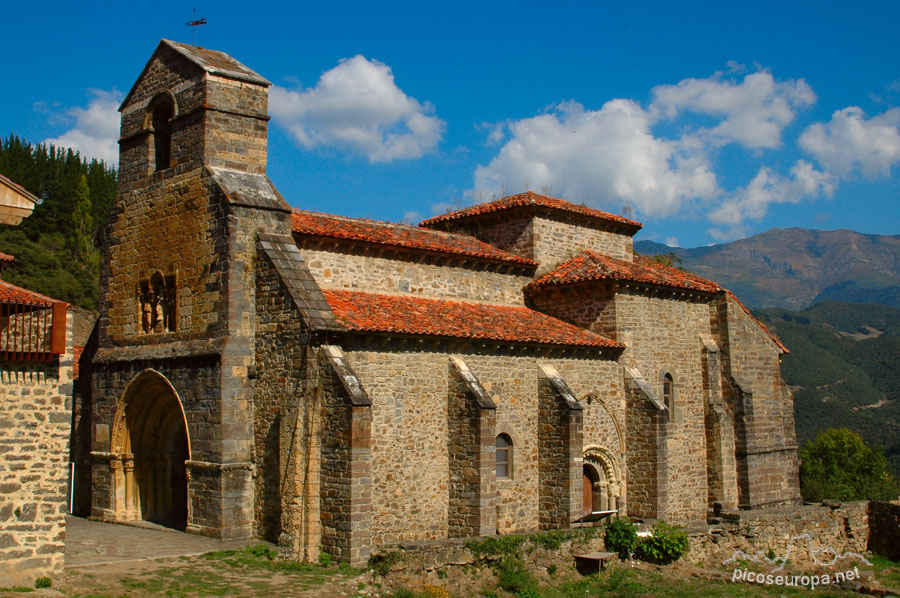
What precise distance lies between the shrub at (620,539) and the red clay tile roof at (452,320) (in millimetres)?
4710

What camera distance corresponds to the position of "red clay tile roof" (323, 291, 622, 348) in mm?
18078

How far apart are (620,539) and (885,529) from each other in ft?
38.0

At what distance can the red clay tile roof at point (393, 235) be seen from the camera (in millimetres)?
19750

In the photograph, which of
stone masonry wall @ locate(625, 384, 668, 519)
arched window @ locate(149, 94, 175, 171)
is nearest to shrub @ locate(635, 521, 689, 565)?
stone masonry wall @ locate(625, 384, 668, 519)

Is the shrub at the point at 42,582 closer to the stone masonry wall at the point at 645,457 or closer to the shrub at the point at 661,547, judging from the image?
the shrub at the point at 661,547

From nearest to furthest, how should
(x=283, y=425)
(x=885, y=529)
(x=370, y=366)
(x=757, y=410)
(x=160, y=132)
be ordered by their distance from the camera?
1. (x=283, y=425)
2. (x=370, y=366)
3. (x=160, y=132)
4. (x=885, y=529)
5. (x=757, y=410)

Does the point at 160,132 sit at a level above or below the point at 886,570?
above

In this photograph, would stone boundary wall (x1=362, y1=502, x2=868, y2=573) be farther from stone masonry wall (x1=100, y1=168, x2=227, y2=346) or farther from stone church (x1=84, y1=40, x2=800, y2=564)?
stone masonry wall (x1=100, y1=168, x2=227, y2=346)

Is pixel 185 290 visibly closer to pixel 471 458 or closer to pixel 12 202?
pixel 12 202

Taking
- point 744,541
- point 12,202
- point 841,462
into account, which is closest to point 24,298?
point 12,202

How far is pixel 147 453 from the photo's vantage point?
20.2 meters

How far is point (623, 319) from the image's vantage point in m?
23.0

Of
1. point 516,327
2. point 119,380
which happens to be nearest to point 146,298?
point 119,380

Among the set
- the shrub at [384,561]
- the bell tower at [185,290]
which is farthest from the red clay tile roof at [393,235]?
the shrub at [384,561]
